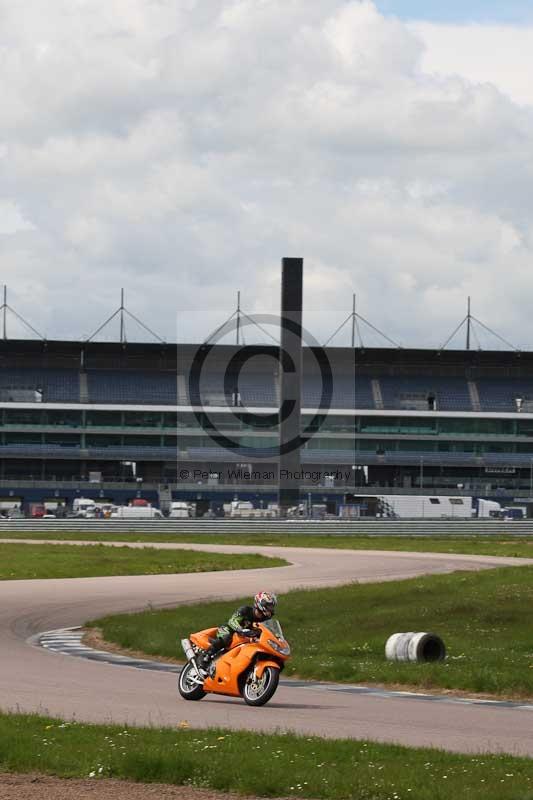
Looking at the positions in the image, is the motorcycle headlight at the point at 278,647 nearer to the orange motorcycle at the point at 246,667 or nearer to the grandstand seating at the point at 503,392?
the orange motorcycle at the point at 246,667

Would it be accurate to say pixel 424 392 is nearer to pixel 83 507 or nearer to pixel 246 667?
pixel 83 507

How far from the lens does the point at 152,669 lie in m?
23.4

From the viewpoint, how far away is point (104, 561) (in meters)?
55.3

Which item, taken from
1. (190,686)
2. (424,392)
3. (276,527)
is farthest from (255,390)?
(190,686)

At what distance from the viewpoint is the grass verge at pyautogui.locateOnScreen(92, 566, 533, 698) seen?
21719 millimetres

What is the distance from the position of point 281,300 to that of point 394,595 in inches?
3206

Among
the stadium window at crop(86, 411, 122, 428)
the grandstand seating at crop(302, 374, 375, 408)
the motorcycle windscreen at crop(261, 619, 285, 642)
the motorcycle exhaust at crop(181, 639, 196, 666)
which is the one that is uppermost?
the grandstand seating at crop(302, 374, 375, 408)

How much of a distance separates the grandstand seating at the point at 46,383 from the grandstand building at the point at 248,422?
142 mm

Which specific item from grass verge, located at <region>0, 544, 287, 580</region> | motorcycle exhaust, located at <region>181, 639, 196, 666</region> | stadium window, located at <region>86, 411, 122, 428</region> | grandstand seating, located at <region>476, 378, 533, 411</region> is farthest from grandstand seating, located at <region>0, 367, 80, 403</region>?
motorcycle exhaust, located at <region>181, 639, 196, 666</region>

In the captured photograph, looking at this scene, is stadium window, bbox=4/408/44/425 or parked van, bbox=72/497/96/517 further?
stadium window, bbox=4/408/44/425

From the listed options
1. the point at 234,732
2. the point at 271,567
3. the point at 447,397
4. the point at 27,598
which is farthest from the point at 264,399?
the point at 234,732

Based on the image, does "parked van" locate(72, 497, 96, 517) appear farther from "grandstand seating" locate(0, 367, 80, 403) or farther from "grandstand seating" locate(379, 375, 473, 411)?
"grandstand seating" locate(379, 375, 473, 411)

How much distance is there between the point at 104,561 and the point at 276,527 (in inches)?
1486

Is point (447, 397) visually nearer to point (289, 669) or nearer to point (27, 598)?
point (27, 598)
